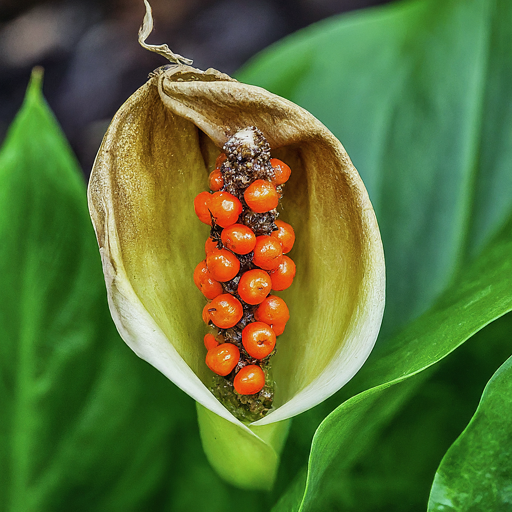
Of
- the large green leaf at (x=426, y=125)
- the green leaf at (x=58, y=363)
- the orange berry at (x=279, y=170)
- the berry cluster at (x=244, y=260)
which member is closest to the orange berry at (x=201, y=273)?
the berry cluster at (x=244, y=260)

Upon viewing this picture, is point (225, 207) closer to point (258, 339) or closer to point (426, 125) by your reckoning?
point (258, 339)

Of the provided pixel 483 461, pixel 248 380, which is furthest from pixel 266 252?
pixel 483 461

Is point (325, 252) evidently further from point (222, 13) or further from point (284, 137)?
point (222, 13)

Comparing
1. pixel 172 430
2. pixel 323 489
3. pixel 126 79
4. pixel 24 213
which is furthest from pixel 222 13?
pixel 323 489

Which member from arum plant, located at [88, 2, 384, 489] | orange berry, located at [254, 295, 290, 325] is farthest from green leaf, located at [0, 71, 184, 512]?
orange berry, located at [254, 295, 290, 325]

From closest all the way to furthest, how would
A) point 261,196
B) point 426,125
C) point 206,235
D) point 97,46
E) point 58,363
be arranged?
point 261,196
point 206,235
point 58,363
point 426,125
point 97,46

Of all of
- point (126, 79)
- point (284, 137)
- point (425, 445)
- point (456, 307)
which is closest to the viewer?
point (284, 137)

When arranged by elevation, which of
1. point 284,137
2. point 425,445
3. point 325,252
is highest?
point 284,137
